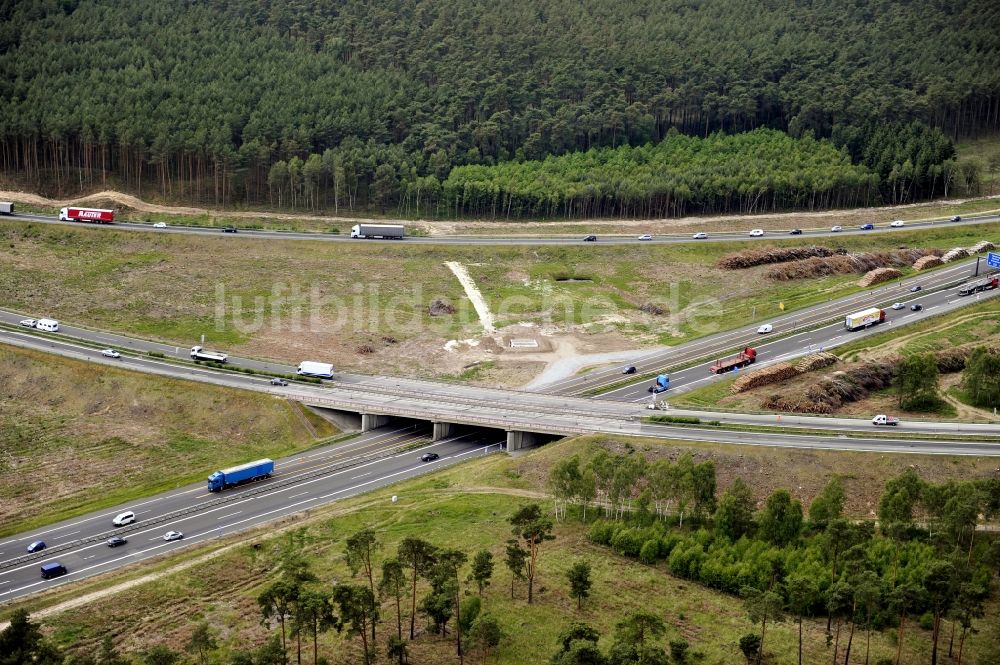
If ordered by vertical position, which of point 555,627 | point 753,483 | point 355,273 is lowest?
point 555,627

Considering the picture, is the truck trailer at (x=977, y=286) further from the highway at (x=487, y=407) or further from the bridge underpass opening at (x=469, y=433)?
the bridge underpass opening at (x=469, y=433)

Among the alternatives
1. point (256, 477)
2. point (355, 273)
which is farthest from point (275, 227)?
point (256, 477)

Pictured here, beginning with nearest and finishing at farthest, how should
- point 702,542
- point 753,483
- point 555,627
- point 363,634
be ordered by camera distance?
point 363,634, point 555,627, point 702,542, point 753,483

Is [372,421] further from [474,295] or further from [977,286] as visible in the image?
[977,286]

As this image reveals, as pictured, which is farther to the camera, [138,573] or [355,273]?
[355,273]

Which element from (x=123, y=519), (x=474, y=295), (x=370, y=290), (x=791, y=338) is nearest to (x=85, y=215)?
(x=370, y=290)

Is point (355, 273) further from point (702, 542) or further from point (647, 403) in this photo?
point (702, 542)

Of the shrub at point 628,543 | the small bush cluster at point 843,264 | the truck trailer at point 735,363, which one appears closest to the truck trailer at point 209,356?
the shrub at point 628,543

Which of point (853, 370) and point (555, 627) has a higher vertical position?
point (853, 370)
